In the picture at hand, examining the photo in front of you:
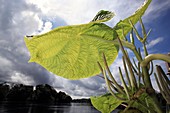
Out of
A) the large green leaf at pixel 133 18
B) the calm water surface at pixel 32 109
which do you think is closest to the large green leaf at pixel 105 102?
the large green leaf at pixel 133 18

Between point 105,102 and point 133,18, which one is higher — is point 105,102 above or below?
below

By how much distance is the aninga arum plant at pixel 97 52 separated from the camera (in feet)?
0.74

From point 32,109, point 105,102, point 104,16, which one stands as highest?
point 32,109

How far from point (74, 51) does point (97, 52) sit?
42 millimetres

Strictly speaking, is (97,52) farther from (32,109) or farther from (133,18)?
(32,109)

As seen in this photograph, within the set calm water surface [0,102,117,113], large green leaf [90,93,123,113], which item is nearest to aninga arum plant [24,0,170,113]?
large green leaf [90,93,123,113]

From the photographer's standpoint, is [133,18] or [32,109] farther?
[32,109]

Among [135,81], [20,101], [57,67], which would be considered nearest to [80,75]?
[57,67]

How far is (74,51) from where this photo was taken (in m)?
0.34

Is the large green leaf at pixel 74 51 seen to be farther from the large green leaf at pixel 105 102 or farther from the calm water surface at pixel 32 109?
the calm water surface at pixel 32 109

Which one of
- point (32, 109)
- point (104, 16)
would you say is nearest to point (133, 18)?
point (104, 16)

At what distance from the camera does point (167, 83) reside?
0.21 m

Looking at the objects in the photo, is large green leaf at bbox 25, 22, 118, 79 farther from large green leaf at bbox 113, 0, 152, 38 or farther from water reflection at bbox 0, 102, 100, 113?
water reflection at bbox 0, 102, 100, 113

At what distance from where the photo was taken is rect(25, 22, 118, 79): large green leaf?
0.94 ft
